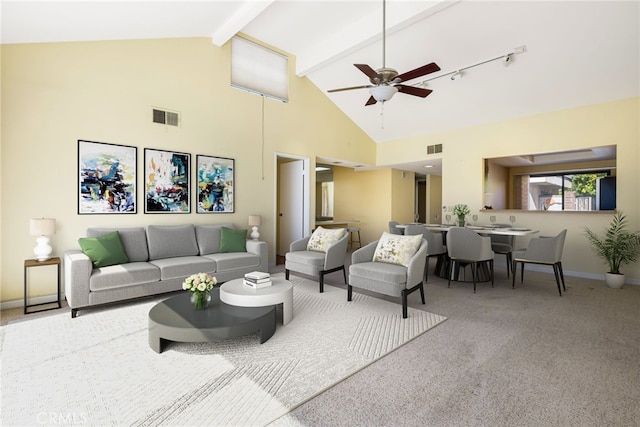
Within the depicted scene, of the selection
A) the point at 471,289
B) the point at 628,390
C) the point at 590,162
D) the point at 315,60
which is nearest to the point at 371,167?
the point at 315,60

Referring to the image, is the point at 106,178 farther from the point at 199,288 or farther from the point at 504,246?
the point at 504,246

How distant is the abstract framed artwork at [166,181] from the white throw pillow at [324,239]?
6.89 feet

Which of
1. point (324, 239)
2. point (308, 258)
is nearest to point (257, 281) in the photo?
point (308, 258)

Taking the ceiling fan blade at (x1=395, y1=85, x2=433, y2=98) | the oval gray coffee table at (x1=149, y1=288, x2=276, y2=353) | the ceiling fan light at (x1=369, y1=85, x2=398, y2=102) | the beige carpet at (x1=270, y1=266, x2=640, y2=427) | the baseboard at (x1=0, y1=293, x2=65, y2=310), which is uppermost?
the ceiling fan blade at (x1=395, y1=85, x2=433, y2=98)

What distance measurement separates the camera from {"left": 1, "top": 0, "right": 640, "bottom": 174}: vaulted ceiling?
3.84 meters

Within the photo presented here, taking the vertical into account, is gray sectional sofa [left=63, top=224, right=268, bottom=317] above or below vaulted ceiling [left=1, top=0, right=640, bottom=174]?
below

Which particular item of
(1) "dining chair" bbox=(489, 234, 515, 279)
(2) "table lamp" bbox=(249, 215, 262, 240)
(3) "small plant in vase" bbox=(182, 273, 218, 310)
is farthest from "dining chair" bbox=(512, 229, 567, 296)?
(3) "small plant in vase" bbox=(182, 273, 218, 310)

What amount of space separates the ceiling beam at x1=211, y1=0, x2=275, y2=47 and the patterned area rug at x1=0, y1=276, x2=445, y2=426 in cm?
396

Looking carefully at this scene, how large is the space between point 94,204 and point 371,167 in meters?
6.52

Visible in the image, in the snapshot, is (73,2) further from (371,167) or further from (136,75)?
(371,167)

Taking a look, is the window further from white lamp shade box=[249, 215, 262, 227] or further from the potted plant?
white lamp shade box=[249, 215, 262, 227]

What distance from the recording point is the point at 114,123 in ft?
14.5

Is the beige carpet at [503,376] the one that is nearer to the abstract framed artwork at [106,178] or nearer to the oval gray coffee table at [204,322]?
the oval gray coffee table at [204,322]

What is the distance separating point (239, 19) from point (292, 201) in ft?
12.5
